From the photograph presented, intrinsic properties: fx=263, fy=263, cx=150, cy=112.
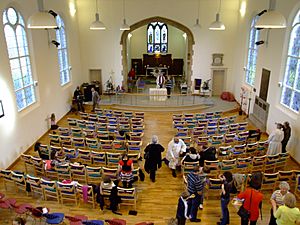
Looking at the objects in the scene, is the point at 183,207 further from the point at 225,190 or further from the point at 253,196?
the point at 253,196

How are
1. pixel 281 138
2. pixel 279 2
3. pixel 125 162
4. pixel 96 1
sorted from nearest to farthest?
pixel 125 162, pixel 281 138, pixel 279 2, pixel 96 1

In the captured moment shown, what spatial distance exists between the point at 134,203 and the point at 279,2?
29.3 feet

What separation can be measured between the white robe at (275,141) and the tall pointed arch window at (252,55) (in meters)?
5.86

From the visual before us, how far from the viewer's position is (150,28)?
22375mm

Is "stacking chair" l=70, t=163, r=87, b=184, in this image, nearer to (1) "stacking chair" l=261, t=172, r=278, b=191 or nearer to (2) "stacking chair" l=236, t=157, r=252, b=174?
(2) "stacking chair" l=236, t=157, r=252, b=174

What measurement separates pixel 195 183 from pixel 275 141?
387 centimetres

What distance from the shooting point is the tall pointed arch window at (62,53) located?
42.2 feet

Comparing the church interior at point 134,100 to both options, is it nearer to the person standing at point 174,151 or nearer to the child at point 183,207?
the person standing at point 174,151

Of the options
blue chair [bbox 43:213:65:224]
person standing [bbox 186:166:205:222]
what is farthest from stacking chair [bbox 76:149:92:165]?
person standing [bbox 186:166:205:222]

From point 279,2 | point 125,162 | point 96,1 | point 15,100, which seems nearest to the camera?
point 125,162

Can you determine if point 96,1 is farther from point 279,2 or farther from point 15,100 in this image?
point 279,2

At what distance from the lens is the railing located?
47.4 ft

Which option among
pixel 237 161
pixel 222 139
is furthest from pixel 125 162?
pixel 222 139

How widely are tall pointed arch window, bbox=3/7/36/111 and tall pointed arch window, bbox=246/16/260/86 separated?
33.4 ft
